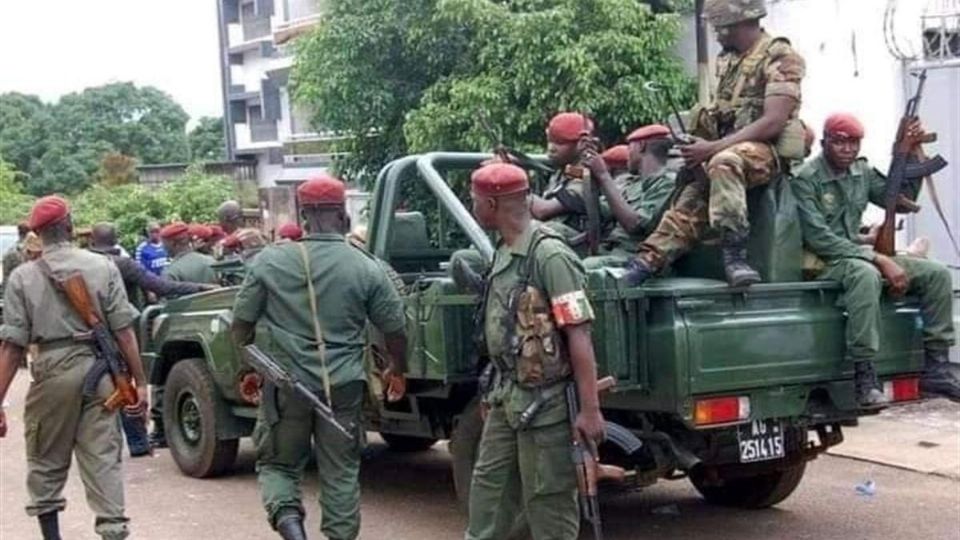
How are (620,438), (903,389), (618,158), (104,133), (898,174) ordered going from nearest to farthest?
(620,438), (903,389), (898,174), (618,158), (104,133)

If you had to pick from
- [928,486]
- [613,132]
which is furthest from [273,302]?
[613,132]

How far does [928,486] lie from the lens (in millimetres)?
8117

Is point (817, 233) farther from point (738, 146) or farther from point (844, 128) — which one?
point (738, 146)

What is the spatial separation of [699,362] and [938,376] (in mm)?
1376

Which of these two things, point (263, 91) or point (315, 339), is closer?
point (315, 339)

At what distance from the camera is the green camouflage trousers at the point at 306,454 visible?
6.02 metres

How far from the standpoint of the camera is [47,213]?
21.2ft

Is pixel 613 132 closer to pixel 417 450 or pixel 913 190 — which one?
pixel 417 450

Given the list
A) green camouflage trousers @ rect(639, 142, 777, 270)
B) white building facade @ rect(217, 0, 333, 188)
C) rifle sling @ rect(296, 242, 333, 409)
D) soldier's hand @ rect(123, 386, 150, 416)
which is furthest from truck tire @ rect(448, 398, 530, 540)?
white building facade @ rect(217, 0, 333, 188)

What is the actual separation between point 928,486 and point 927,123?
12.1 ft

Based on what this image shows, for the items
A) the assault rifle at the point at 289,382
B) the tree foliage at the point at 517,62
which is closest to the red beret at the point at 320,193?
the assault rifle at the point at 289,382

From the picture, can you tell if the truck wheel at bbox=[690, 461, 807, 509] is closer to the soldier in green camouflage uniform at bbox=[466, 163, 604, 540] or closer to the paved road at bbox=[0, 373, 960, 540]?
the paved road at bbox=[0, 373, 960, 540]

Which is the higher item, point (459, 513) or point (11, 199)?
point (11, 199)

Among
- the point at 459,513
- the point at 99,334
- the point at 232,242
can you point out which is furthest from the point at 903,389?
the point at 232,242
